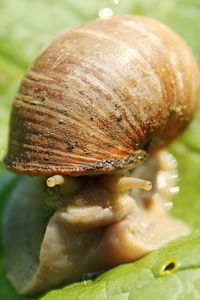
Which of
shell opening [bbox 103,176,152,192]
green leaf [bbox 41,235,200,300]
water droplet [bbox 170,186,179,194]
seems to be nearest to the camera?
green leaf [bbox 41,235,200,300]

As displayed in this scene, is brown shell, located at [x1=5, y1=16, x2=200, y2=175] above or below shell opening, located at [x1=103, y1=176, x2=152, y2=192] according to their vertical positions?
above

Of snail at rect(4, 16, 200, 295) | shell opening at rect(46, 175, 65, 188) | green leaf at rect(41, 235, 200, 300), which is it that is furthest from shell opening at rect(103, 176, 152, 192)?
green leaf at rect(41, 235, 200, 300)

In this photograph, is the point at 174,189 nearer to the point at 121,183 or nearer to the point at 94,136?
the point at 121,183

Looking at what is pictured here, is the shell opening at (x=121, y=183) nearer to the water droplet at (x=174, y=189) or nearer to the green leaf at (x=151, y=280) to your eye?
the green leaf at (x=151, y=280)

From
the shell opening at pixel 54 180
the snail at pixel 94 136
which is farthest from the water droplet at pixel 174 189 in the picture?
the shell opening at pixel 54 180

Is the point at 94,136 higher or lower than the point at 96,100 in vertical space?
lower

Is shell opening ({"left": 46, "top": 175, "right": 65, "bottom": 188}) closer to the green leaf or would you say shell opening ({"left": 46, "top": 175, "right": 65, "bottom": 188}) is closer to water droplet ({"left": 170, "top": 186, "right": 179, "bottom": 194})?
the green leaf

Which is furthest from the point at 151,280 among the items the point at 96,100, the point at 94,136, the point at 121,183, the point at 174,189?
the point at 174,189

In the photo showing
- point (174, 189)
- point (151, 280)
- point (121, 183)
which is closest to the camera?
point (151, 280)

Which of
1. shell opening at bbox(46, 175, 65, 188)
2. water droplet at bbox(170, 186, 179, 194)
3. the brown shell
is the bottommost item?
water droplet at bbox(170, 186, 179, 194)
